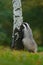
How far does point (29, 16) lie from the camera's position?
61.8 feet

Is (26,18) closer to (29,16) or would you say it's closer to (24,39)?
(29,16)

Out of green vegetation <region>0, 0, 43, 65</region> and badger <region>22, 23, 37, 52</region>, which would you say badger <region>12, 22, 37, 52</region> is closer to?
badger <region>22, 23, 37, 52</region>

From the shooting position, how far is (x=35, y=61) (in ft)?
28.2

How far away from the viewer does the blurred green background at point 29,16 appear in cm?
1698

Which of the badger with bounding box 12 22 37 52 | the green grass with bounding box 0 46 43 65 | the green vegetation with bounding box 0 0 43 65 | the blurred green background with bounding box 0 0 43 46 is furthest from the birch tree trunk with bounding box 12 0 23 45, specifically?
the blurred green background with bounding box 0 0 43 46

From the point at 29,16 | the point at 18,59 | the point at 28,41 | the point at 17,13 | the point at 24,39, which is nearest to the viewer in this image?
the point at 18,59

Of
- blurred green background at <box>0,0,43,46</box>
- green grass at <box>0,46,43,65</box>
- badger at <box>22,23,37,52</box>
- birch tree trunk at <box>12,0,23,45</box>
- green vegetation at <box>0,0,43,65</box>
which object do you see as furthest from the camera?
blurred green background at <box>0,0,43,46</box>

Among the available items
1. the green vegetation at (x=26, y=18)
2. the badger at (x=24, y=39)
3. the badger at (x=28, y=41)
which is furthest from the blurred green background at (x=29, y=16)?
the badger at (x=28, y=41)

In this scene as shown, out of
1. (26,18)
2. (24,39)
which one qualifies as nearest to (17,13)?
(24,39)

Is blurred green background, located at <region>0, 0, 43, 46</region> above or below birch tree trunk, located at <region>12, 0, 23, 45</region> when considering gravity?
below

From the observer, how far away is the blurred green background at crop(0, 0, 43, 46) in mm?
16984

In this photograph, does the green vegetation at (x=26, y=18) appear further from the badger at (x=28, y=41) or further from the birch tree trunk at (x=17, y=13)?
the badger at (x=28, y=41)

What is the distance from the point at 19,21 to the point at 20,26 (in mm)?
395

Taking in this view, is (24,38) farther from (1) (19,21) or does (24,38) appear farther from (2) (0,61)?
(2) (0,61)
